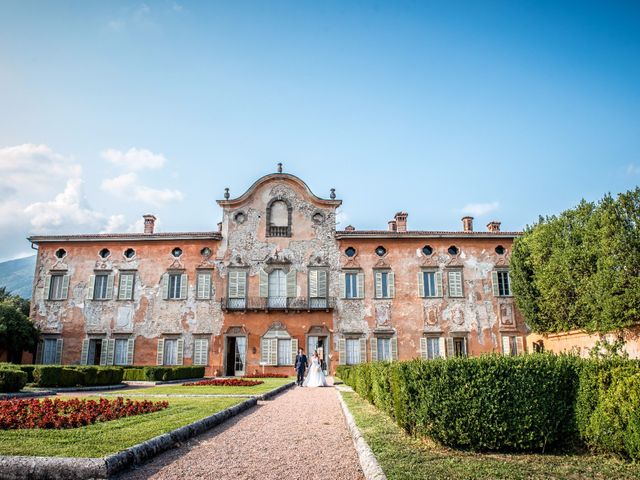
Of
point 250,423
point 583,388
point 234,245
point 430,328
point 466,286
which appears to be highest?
point 234,245

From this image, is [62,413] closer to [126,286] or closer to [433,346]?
[126,286]

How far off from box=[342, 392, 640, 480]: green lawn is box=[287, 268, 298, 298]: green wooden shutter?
23.2 m

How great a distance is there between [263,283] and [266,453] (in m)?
23.8

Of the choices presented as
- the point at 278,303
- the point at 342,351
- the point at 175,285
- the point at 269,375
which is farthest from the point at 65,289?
the point at 342,351

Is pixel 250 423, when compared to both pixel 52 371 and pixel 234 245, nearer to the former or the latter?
pixel 52 371

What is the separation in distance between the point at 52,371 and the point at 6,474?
13.9 meters

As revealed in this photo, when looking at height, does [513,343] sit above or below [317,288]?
below

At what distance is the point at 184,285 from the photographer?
30.6 metres

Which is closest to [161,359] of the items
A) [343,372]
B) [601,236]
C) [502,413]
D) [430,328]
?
[343,372]

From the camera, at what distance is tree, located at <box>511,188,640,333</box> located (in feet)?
66.9

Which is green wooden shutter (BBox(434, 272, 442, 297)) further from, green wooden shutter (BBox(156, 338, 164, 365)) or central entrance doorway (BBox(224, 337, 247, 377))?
green wooden shutter (BBox(156, 338, 164, 365))

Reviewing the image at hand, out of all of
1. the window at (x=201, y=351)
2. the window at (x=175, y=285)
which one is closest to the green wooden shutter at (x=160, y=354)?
the window at (x=201, y=351)

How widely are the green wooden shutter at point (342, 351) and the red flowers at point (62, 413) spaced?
773 inches

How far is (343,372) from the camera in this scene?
76.7ft
